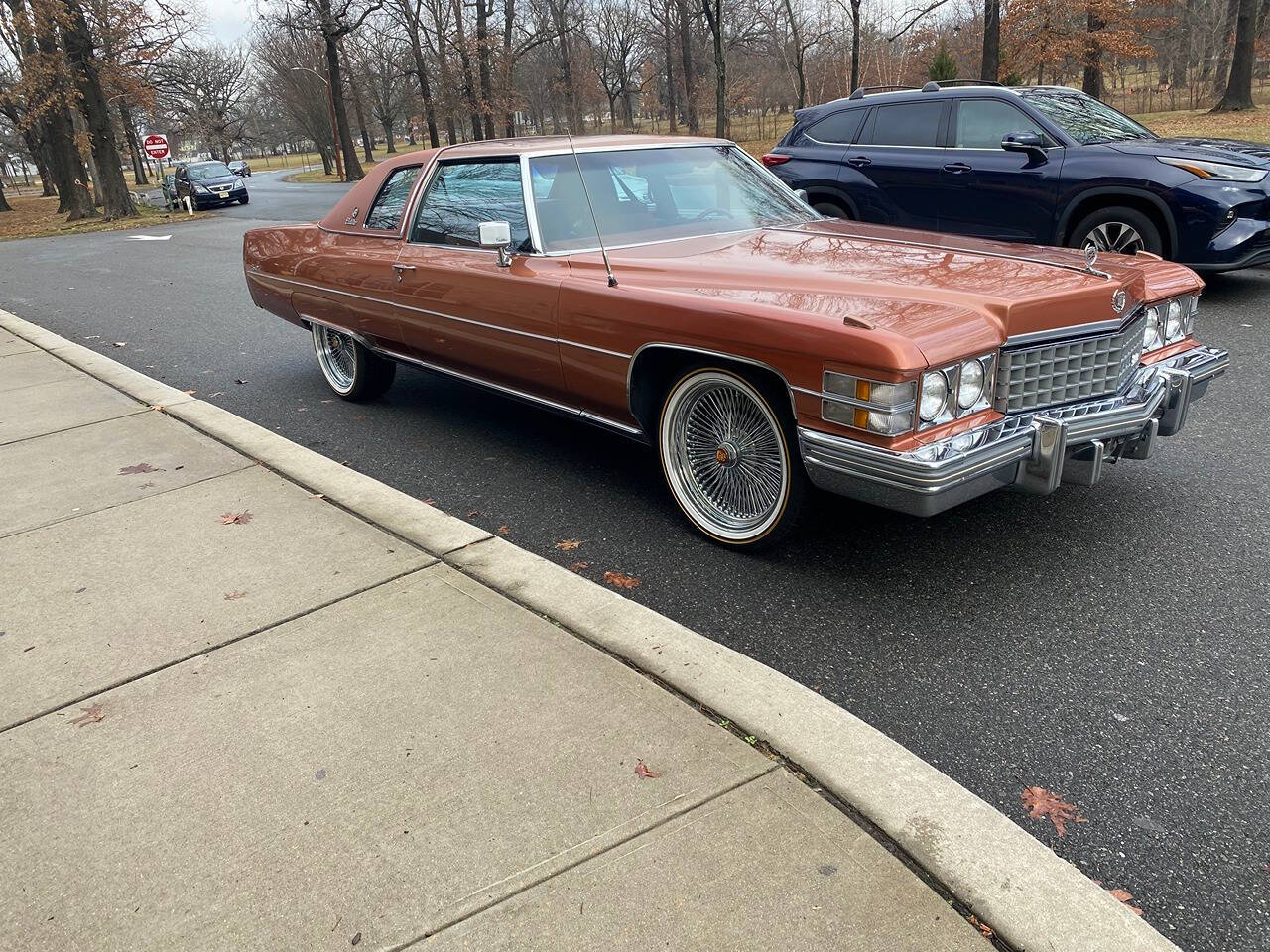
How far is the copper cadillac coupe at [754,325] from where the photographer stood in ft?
10.4

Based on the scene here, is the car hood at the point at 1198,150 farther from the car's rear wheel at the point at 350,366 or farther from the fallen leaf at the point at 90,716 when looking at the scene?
the fallen leaf at the point at 90,716

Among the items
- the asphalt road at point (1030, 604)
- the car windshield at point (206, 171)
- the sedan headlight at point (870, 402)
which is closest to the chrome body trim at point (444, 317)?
the asphalt road at point (1030, 604)

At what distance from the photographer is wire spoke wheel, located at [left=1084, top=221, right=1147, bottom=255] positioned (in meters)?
7.59

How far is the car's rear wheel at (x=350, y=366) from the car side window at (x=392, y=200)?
754mm

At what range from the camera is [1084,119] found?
816 centimetres

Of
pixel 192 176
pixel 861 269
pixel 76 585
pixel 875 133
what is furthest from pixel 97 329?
pixel 192 176

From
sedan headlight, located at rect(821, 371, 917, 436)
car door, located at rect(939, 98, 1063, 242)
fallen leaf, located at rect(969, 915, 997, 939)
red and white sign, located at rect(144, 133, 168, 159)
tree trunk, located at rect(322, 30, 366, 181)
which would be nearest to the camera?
fallen leaf, located at rect(969, 915, 997, 939)

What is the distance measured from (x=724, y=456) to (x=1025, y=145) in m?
5.37

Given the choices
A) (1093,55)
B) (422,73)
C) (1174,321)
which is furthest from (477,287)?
(422,73)

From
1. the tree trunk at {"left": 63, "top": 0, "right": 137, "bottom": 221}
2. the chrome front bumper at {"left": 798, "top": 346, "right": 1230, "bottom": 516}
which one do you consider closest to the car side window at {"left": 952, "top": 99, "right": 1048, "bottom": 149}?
the chrome front bumper at {"left": 798, "top": 346, "right": 1230, "bottom": 516}

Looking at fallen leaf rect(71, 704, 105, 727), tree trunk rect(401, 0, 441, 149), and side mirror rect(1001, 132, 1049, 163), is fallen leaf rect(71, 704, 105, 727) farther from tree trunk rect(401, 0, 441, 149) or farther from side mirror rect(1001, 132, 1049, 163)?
tree trunk rect(401, 0, 441, 149)

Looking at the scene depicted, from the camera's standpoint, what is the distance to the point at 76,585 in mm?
3791

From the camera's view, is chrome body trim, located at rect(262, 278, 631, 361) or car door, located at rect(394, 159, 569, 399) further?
car door, located at rect(394, 159, 569, 399)

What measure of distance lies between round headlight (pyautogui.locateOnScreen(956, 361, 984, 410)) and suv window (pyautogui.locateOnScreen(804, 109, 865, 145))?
660 centimetres
